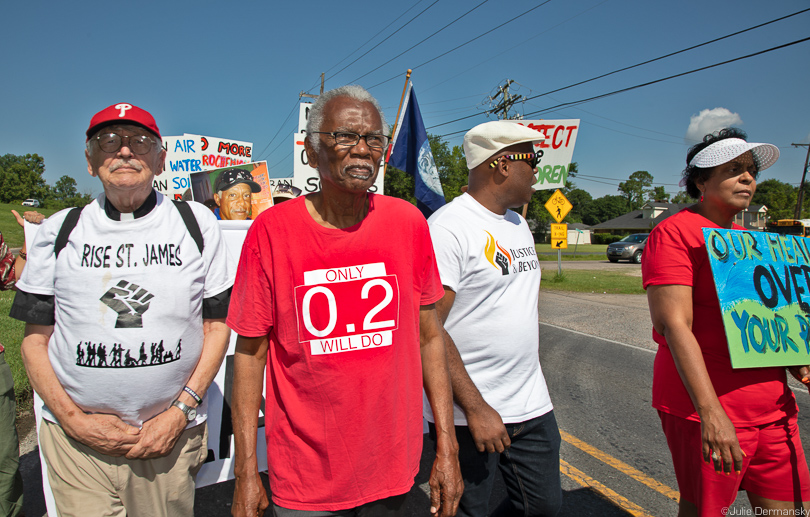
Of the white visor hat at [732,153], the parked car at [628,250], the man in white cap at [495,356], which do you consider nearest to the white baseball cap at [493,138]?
the man in white cap at [495,356]

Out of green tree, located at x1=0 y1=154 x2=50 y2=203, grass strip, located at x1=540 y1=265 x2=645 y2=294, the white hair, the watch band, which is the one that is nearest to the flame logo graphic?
the white hair

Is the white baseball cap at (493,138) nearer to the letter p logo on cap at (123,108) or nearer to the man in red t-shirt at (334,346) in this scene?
the man in red t-shirt at (334,346)

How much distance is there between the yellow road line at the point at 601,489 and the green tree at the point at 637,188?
12463cm

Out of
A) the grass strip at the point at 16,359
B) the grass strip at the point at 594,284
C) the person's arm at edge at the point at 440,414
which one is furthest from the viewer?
the grass strip at the point at 594,284

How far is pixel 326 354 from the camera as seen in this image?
1.57m

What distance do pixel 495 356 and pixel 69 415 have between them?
5.79 feet

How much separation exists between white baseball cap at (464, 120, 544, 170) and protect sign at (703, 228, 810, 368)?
0.93 m

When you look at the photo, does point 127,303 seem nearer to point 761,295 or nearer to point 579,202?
point 761,295

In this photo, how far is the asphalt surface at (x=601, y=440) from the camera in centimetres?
318

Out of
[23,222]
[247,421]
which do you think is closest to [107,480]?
[247,421]

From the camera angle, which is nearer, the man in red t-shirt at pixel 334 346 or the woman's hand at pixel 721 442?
the man in red t-shirt at pixel 334 346

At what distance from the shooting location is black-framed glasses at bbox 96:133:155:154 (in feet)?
6.74

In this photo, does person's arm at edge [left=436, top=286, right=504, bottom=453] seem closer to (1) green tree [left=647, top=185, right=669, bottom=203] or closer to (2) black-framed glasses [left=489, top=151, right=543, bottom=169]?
(2) black-framed glasses [left=489, top=151, right=543, bottom=169]

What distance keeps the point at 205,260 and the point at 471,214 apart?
1240 mm
